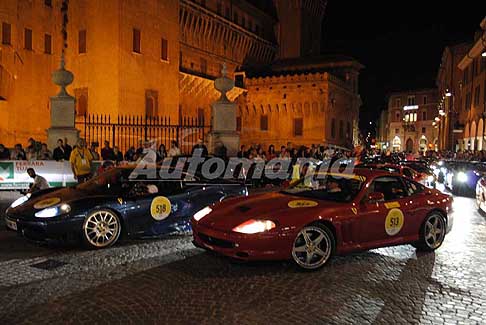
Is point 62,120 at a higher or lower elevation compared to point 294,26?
lower

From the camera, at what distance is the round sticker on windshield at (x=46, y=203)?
7.41m

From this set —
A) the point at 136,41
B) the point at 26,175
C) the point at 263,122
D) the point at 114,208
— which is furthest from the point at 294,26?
the point at 114,208

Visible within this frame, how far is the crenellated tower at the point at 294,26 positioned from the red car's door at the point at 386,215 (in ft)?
178

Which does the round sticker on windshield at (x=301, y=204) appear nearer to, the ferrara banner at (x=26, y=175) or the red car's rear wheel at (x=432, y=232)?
the red car's rear wheel at (x=432, y=232)

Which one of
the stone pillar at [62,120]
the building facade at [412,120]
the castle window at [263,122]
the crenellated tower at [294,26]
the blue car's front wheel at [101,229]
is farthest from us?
the building facade at [412,120]

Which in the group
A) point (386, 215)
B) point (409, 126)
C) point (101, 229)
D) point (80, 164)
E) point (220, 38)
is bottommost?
point (101, 229)

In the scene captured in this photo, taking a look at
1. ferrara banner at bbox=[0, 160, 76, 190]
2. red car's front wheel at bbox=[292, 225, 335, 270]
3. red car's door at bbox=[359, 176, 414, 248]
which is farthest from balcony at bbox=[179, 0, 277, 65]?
red car's front wheel at bbox=[292, 225, 335, 270]

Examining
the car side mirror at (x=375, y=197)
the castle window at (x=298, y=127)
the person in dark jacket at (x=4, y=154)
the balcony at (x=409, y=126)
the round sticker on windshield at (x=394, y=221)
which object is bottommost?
the round sticker on windshield at (x=394, y=221)

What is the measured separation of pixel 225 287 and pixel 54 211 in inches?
127

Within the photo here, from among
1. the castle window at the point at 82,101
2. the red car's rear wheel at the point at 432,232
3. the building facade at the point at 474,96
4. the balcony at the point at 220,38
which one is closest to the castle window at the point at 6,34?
the castle window at the point at 82,101

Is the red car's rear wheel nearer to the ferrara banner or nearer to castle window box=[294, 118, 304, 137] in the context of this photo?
the ferrara banner

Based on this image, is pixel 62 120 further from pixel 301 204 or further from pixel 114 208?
pixel 301 204

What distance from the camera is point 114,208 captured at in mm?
7648

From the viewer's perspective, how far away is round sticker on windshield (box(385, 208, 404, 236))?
7176 mm
